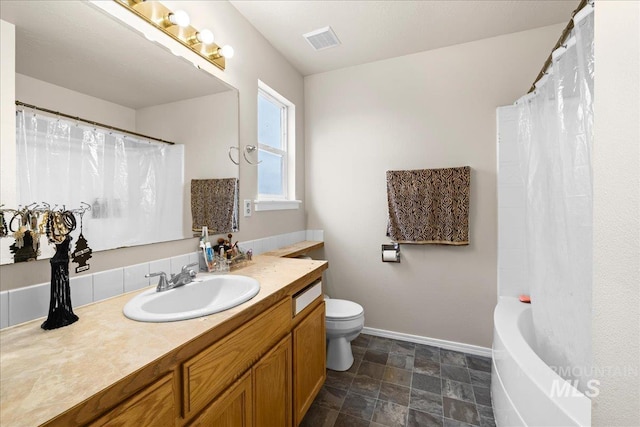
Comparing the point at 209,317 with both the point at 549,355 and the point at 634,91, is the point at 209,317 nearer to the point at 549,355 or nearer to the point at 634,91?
the point at 634,91

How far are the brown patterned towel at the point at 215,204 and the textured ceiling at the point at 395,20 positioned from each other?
121 cm

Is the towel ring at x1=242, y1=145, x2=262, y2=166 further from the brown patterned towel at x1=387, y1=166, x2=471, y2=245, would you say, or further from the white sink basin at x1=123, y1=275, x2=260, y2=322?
the brown patterned towel at x1=387, y1=166, x2=471, y2=245

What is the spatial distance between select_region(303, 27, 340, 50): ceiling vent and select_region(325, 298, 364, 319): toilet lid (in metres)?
2.11

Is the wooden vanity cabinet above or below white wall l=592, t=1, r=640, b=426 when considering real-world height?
below

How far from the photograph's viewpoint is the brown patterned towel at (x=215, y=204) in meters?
1.49

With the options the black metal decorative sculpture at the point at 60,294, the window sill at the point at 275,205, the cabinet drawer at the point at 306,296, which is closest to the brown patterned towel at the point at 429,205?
the window sill at the point at 275,205

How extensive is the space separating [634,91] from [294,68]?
255cm

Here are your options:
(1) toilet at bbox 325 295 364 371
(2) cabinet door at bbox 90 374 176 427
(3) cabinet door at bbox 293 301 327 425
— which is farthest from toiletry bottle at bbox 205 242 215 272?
(1) toilet at bbox 325 295 364 371

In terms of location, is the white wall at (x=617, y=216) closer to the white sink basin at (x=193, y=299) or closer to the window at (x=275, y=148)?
the white sink basin at (x=193, y=299)

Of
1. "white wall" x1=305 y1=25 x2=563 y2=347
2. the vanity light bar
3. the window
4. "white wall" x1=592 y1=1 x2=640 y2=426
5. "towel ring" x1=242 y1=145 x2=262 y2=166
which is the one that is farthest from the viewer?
the window

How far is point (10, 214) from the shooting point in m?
0.83

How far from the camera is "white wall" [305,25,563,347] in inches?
84.1

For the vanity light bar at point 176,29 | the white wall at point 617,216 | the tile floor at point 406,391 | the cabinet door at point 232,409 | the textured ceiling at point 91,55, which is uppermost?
the vanity light bar at point 176,29

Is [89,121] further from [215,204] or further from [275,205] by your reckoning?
[275,205]
